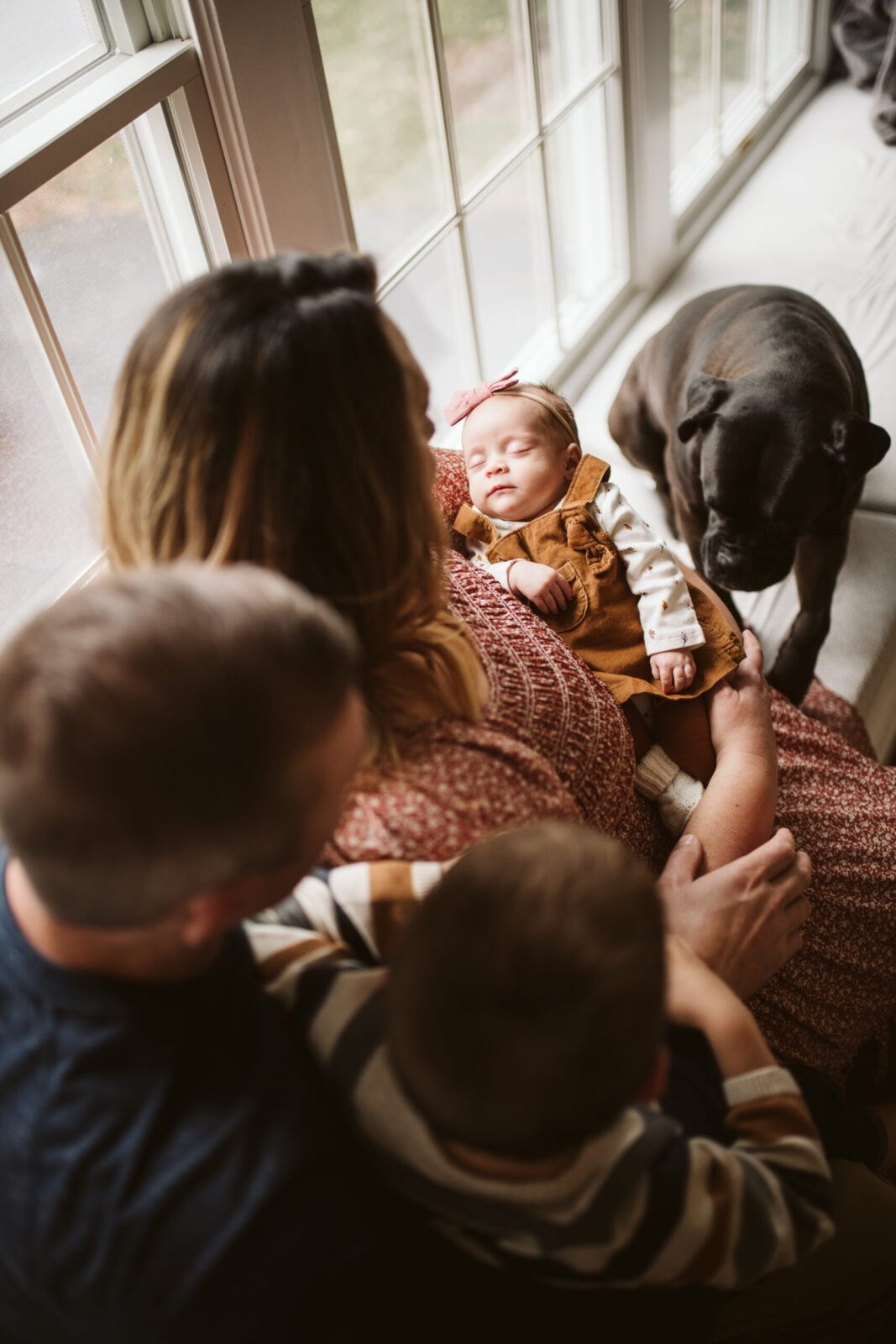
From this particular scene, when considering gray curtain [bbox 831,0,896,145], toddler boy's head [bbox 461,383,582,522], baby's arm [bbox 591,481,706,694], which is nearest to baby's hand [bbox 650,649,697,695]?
baby's arm [bbox 591,481,706,694]

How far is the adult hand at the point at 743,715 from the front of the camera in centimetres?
116

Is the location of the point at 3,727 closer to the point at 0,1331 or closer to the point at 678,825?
the point at 0,1331

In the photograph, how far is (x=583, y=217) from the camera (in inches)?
88.7

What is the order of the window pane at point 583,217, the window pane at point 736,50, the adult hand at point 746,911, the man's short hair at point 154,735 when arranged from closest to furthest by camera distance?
the man's short hair at point 154,735, the adult hand at point 746,911, the window pane at point 583,217, the window pane at point 736,50

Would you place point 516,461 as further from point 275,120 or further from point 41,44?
point 41,44

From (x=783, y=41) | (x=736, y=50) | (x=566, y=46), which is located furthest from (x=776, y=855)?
(x=783, y=41)

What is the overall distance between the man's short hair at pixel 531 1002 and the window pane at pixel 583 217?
1751mm

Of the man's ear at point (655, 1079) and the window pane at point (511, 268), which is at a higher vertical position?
the man's ear at point (655, 1079)

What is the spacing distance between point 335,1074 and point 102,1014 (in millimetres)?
157

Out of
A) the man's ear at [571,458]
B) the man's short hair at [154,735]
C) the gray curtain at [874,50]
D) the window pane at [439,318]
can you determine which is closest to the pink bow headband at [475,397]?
the man's ear at [571,458]

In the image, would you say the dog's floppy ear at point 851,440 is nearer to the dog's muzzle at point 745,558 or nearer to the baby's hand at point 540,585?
the dog's muzzle at point 745,558

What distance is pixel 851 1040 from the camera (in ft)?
3.84

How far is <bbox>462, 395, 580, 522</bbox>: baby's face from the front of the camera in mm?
1334

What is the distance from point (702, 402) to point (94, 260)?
0.89 m
